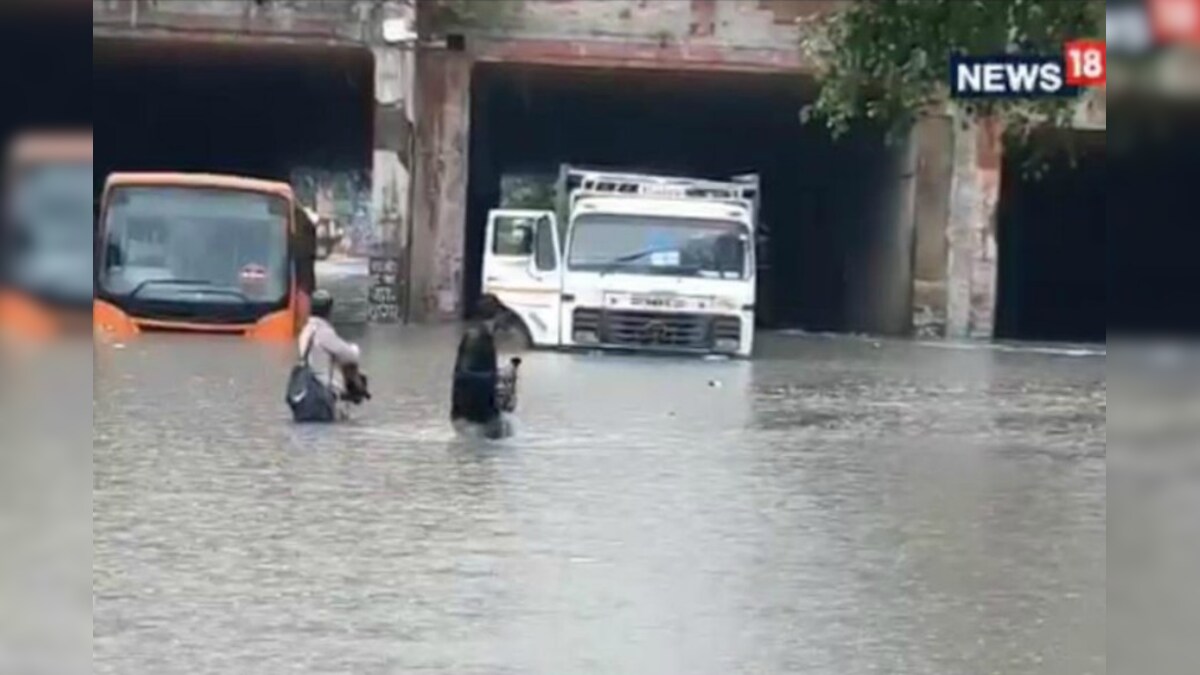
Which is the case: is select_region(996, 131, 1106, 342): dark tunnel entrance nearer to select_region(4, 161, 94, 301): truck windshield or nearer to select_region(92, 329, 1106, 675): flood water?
select_region(92, 329, 1106, 675): flood water

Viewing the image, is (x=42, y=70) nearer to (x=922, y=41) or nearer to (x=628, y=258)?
(x=922, y=41)

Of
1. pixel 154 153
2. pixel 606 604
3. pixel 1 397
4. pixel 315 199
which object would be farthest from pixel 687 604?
pixel 315 199

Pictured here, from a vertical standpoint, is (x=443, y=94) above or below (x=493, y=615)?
above

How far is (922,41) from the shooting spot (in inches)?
562

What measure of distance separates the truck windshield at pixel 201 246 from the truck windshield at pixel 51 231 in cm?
2609

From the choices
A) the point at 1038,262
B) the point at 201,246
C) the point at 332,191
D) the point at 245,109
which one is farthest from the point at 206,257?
the point at 332,191

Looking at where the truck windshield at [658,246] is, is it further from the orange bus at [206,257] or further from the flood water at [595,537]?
the flood water at [595,537]

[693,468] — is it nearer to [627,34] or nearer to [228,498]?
[228,498]

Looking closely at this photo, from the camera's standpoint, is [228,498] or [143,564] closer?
[143,564]

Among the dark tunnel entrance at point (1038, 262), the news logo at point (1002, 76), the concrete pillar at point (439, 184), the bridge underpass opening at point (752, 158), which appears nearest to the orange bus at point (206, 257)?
the concrete pillar at point (439, 184)

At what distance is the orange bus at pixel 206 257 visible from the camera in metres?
30.4

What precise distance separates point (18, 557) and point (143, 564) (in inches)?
306

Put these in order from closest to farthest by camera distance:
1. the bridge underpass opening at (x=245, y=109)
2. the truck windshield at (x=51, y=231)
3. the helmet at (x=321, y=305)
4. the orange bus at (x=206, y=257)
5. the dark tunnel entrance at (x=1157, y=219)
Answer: the truck windshield at (x=51, y=231)
the dark tunnel entrance at (x=1157, y=219)
the helmet at (x=321, y=305)
the orange bus at (x=206, y=257)
the bridge underpass opening at (x=245, y=109)

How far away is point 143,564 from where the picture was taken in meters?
11.6
